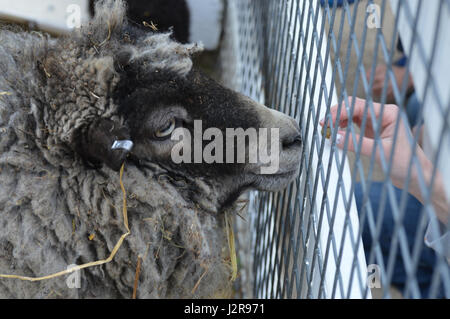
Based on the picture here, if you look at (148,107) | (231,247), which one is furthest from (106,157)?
(231,247)

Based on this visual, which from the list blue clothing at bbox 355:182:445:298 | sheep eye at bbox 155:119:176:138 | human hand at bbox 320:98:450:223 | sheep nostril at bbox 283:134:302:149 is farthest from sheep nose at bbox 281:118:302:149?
blue clothing at bbox 355:182:445:298

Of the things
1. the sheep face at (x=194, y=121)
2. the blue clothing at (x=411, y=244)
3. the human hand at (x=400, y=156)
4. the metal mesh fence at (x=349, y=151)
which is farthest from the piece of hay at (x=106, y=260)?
the blue clothing at (x=411, y=244)

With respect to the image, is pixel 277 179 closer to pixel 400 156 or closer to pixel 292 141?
pixel 292 141

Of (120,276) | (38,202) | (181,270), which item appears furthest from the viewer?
(181,270)

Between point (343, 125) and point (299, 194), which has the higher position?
point (343, 125)

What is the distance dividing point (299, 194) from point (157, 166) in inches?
21.0

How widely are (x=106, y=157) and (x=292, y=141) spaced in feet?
2.02

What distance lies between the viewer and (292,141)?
179cm

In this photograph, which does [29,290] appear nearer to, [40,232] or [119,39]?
[40,232]

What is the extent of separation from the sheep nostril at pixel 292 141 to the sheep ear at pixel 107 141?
51 centimetres

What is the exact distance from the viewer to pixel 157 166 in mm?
1785

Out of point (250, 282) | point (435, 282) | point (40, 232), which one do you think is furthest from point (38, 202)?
point (250, 282)

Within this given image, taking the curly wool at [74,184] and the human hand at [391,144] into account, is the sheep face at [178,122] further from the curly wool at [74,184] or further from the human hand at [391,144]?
the human hand at [391,144]
